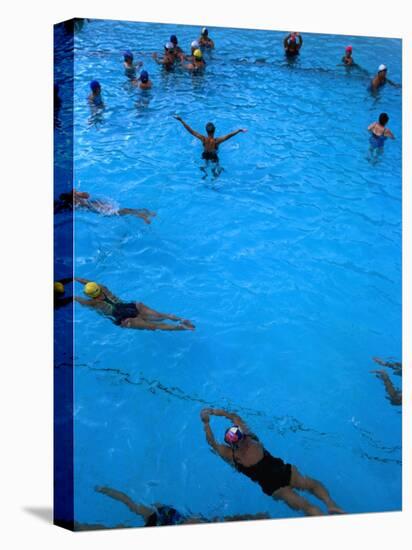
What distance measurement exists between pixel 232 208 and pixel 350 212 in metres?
1.36

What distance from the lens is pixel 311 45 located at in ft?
35.6

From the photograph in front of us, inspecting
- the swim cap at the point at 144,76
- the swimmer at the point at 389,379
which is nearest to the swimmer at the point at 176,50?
the swim cap at the point at 144,76

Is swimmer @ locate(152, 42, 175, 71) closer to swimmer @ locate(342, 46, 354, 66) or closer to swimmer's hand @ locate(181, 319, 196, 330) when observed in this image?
swimmer @ locate(342, 46, 354, 66)

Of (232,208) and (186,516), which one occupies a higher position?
(232,208)

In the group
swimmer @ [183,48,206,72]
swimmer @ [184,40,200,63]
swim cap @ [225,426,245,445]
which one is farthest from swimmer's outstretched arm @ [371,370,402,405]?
swimmer @ [184,40,200,63]

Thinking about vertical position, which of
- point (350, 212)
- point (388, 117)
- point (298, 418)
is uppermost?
point (388, 117)

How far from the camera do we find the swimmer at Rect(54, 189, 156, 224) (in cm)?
975

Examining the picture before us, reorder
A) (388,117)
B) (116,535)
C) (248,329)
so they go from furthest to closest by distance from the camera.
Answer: (388,117) < (248,329) < (116,535)

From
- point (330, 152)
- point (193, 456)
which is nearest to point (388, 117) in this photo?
point (330, 152)

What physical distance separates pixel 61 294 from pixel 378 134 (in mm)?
3958

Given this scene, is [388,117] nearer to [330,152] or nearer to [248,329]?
[330,152]

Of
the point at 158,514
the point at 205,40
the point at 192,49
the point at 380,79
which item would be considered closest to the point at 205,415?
the point at 158,514

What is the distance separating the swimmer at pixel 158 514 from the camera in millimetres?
9672

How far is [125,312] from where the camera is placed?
389 inches
